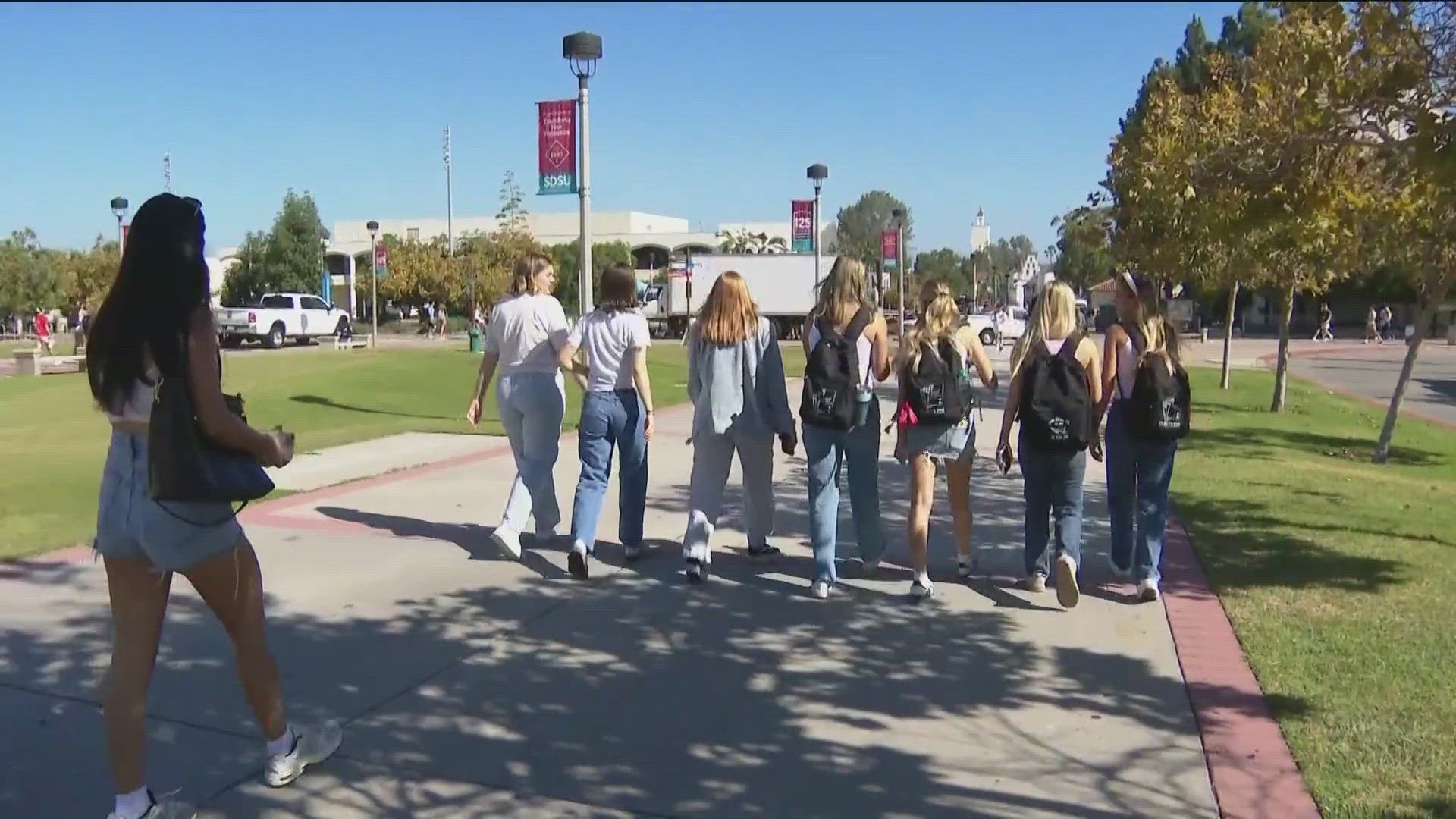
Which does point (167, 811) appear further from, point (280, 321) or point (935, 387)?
point (280, 321)

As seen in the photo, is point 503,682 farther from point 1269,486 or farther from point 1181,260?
point 1269,486

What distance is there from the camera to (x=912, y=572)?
6.48 meters

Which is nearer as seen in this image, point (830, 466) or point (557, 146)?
point (830, 466)

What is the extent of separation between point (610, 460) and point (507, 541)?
0.72 meters

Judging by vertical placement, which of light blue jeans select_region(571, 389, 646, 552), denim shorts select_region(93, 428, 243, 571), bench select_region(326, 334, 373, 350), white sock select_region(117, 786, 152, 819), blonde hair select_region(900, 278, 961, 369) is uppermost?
blonde hair select_region(900, 278, 961, 369)

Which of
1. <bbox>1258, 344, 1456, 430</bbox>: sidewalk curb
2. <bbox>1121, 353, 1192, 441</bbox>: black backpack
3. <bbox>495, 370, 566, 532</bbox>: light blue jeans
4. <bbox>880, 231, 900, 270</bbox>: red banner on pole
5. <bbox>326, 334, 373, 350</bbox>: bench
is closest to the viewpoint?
<bbox>1121, 353, 1192, 441</bbox>: black backpack

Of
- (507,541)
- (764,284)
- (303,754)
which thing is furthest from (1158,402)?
(764,284)

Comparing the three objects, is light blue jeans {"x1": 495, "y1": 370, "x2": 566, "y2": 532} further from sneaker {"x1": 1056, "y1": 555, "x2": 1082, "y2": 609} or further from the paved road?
the paved road

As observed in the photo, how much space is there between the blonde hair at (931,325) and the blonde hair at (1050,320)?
1.17 feet

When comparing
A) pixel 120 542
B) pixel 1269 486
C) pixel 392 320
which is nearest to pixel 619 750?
pixel 120 542

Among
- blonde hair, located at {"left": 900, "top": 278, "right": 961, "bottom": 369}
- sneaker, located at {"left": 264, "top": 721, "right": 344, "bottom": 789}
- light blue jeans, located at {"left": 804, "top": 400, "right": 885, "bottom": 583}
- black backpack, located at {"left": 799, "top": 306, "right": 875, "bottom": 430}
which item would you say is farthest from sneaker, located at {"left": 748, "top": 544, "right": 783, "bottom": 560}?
sneaker, located at {"left": 264, "top": 721, "right": 344, "bottom": 789}

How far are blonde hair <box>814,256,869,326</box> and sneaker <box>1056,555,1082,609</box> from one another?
158 cm

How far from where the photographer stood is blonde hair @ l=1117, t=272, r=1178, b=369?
6.19m

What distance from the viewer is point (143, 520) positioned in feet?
11.5
